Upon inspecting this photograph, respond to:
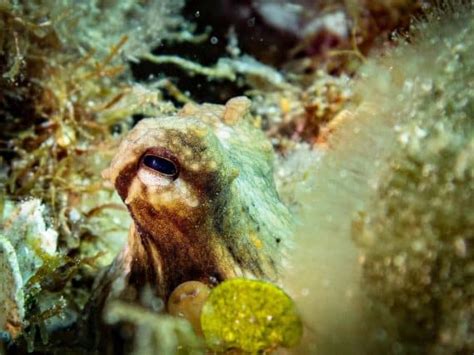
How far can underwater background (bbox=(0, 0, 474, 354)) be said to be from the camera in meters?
1.48

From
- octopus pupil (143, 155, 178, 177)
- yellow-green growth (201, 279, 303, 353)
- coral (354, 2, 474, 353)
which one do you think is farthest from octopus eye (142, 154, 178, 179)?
coral (354, 2, 474, 353)

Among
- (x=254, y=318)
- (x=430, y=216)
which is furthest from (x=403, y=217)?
(x=254, y=318)

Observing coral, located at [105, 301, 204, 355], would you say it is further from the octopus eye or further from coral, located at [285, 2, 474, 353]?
the octopus eye

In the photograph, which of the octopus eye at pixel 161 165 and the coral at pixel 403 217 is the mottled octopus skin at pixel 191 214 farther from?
the coral at pixel 403 217

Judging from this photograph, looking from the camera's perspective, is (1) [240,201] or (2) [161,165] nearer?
(2) [161,165]

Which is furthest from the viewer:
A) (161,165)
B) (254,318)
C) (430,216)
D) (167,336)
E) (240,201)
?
(240,201)

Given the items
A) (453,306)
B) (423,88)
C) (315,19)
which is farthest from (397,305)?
(315,19)

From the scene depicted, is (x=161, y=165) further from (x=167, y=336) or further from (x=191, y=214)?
(x=167, y=336)

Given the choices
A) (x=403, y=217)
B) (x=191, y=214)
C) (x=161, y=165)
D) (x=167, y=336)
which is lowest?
(x=167, y=336)

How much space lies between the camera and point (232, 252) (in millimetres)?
2152

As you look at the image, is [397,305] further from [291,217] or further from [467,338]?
[291,217]

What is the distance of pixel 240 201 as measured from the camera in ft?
7.14

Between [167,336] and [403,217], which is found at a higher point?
[403,217]

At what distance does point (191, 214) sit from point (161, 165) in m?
0.22
